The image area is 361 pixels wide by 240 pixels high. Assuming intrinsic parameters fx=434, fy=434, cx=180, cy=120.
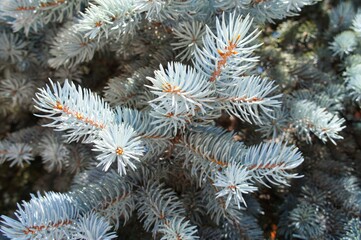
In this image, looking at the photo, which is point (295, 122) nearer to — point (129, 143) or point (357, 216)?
point (357, 216)

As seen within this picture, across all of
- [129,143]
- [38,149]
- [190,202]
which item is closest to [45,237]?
[129,143]

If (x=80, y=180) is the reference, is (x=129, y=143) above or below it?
above

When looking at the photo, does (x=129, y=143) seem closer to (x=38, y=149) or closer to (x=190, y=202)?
(x=190, y=202)

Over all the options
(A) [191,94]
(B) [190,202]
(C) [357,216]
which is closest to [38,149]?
(B) [190,202]

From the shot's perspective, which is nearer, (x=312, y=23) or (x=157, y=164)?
(x=157, y=164)

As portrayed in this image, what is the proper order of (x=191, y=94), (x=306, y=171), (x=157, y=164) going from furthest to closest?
(x=306, y=171)
(x=157, y=164)
(x=191, y=94)

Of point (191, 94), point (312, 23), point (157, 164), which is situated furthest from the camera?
point (312, 23)

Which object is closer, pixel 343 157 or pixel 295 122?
pixel 295 122

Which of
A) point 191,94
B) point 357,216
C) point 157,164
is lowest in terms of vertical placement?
point 357,216

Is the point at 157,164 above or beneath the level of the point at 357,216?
above
